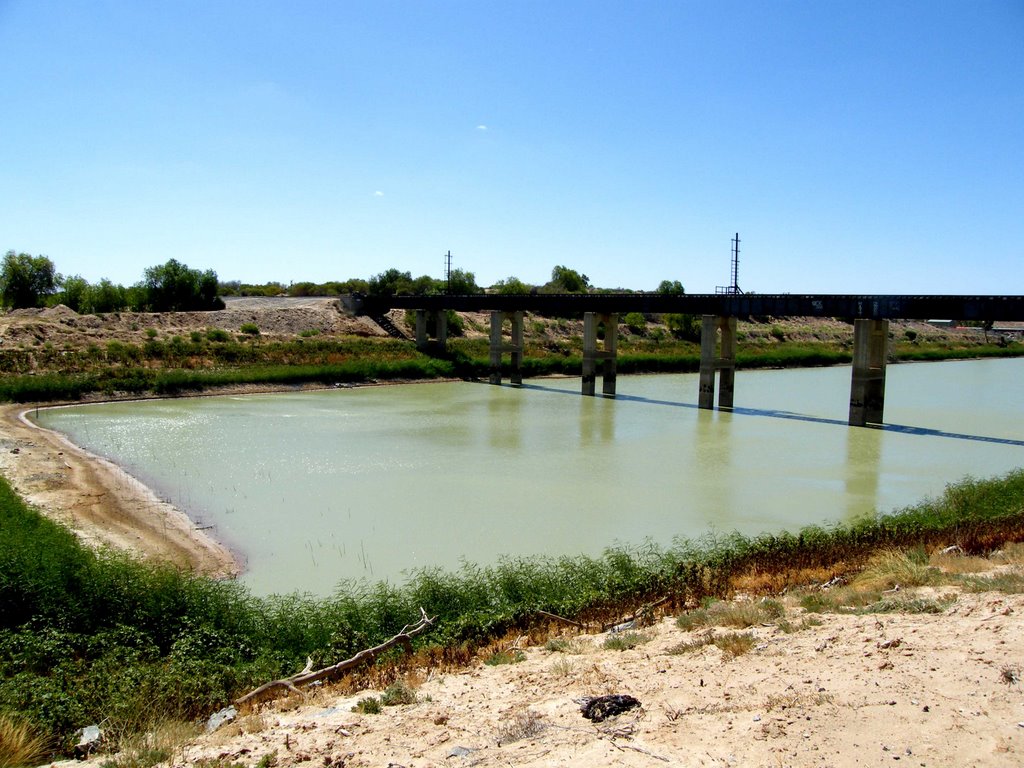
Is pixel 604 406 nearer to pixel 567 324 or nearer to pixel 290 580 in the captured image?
pixel 290 580

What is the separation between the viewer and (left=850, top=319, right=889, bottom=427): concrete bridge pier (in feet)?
125

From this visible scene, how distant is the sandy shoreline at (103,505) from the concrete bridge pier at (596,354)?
3071cm

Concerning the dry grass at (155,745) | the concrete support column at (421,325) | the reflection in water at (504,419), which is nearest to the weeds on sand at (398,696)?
the dry grass at (155,745)

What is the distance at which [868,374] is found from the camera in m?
38.6

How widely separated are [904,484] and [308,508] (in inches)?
728

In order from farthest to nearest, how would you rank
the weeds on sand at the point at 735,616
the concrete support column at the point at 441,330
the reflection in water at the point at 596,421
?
the concrete support column at the point at 441,330 → the reflection in water at the point at 596,421 → the weeds on sand at the point at 735,616

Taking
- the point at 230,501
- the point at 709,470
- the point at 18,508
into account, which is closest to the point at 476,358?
the point at 709,470

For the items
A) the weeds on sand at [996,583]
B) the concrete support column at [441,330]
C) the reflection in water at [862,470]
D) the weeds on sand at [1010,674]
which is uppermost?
the concrete support column at [441,330]

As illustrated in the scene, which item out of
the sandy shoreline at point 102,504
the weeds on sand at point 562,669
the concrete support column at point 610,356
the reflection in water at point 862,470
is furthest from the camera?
the concrete support column at point 610,356

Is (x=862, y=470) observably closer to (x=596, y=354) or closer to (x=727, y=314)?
(x=727, y=314)

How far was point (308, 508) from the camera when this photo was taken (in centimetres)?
2150

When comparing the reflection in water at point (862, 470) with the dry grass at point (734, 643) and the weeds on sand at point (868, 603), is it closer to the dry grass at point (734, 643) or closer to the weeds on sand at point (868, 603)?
the weeds on sand at point (868, 603)

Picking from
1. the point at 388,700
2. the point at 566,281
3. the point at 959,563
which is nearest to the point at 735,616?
the point at 959,563

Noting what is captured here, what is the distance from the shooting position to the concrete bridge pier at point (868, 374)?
125 ft
